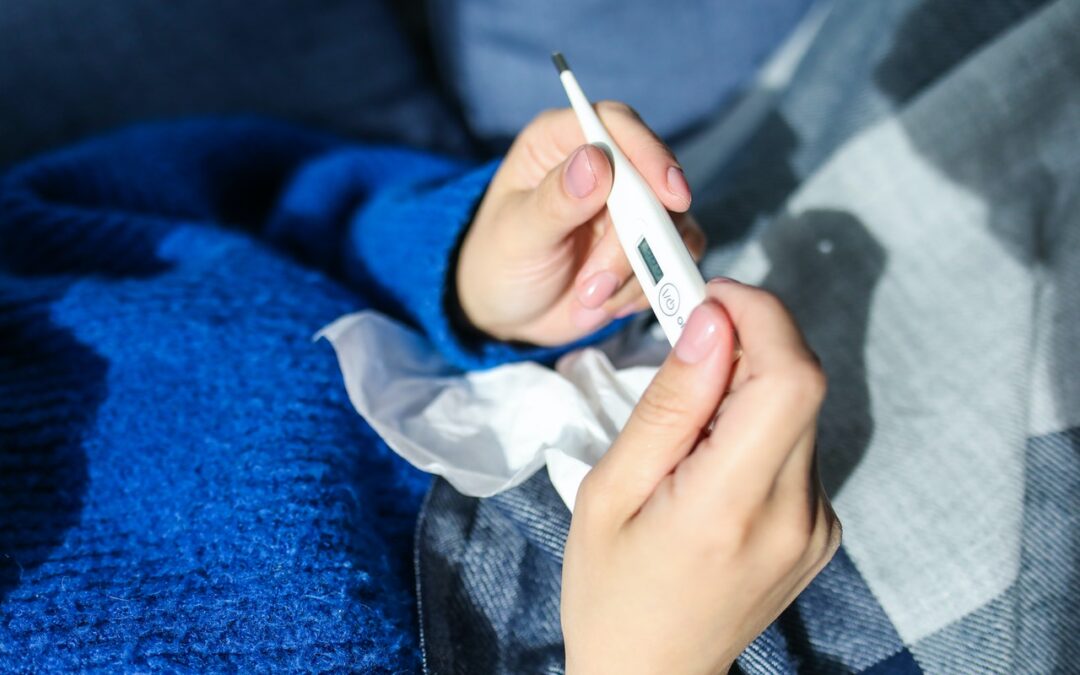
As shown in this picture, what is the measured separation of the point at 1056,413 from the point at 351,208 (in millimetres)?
596

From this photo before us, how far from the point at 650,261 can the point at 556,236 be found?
0.34ft

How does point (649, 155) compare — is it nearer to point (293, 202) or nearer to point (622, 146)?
point (622, 146)

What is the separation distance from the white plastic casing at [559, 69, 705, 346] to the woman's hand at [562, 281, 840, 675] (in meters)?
0.02

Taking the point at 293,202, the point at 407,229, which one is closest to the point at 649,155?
the point at 407,229

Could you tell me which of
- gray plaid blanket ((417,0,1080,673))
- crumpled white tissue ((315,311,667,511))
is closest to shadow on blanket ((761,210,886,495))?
gray plaid blanket ((417,0,1080,673))

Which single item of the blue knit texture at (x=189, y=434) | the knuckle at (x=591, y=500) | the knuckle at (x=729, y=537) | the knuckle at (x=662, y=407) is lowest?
the blue knit texture at (x=189, y=434)

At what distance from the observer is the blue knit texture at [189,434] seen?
18.0 inches

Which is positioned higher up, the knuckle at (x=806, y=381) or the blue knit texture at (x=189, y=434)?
the knuckle at (x=806, y=381)

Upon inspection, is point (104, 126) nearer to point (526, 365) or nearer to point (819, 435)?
point (526, 365)

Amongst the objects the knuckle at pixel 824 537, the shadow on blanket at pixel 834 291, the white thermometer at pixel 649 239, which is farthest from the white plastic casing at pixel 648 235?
the shadow on blanket at pixel 834 291

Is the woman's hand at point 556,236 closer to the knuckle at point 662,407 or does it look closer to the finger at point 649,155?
the finger at point 649,155

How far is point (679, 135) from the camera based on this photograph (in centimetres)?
90

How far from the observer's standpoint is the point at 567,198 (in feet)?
1.50

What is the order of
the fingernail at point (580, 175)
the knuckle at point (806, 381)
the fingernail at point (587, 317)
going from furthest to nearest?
the fingernail at point (587, 317) → the fingernail at point (580, 175) → the knuckle at point (806, 381)
